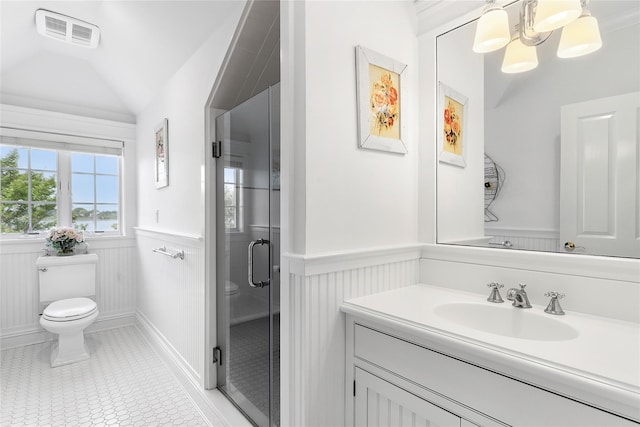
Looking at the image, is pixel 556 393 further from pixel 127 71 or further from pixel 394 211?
pixel 127 71

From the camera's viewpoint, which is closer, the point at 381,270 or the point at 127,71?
the point at 381,270

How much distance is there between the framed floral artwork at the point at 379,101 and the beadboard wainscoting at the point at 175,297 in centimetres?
128

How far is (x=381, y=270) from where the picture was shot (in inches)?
56.0

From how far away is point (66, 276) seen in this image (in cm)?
286

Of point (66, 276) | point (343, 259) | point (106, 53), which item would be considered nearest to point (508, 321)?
point (343, 259)

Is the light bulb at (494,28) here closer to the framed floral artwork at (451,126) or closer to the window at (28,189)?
the framed floral artwork at (451,126)

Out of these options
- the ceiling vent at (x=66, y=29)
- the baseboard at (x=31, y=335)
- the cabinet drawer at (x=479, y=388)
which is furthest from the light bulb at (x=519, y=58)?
the baseboard at (x=31, y=335)

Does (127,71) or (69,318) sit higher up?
(127,71)

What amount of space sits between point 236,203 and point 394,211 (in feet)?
2.95

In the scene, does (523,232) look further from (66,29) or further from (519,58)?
(66,29)

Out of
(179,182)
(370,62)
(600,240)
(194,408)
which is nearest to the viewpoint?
(600,240)

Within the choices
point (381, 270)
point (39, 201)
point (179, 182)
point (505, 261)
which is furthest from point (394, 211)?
point (39, 201)

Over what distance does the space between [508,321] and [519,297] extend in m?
0.10

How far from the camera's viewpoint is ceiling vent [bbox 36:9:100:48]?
2123 mm
